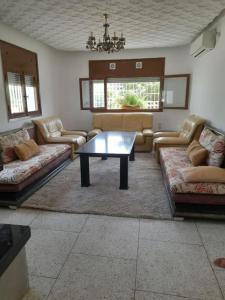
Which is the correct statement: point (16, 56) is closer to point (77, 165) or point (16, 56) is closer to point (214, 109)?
point (77, 165)

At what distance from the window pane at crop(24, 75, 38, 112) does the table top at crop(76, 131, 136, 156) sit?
5.52 feet

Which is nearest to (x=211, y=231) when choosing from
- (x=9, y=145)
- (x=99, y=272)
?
(x=99, y=272)

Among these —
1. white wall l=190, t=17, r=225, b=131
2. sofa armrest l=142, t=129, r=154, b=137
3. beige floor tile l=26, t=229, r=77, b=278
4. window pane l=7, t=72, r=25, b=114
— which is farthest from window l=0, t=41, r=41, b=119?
white wall l=190, t=17, r=225, b=131

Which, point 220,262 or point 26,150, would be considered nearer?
point 220,262

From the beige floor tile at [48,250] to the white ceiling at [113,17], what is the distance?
9.44ft

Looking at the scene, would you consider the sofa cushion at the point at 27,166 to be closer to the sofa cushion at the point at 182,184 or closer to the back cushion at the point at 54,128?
the back cushion at the point at 54,128

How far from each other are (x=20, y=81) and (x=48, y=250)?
3.50m

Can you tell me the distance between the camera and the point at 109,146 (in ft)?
12.3


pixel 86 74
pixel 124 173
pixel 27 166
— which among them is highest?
pixel 86 74

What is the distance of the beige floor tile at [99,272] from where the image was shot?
1.64 m

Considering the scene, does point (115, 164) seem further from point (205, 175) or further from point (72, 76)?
point (72, 76)

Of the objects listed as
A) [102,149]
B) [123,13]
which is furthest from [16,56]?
[102,149]

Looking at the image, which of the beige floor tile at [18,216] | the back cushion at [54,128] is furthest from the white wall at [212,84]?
the back cushion at [54,128]

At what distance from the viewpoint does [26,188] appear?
3004 mm
